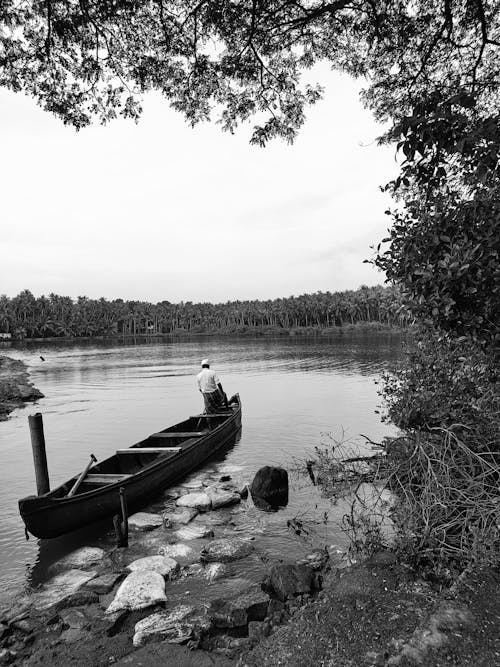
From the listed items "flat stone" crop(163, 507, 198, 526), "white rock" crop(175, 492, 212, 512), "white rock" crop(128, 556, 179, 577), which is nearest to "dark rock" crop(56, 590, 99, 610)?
"white rock" crop(128, 556, 179, 577)

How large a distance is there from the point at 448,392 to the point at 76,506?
7.29 meters

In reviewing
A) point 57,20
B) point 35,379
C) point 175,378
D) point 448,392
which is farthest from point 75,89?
point 35,379

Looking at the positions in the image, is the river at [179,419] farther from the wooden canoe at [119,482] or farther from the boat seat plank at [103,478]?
the boat seat plank at [103,478]

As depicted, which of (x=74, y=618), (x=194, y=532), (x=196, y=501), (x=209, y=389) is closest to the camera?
(x=74, y=618)

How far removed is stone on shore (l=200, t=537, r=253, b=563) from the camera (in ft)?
25.9

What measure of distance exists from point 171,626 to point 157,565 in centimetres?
191

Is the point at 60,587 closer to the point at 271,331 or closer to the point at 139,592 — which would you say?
the point at 139,592

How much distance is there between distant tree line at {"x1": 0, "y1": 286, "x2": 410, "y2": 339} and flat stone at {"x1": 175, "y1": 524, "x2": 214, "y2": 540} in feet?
336

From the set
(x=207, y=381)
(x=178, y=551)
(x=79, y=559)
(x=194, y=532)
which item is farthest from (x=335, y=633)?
(x=207, y=381)

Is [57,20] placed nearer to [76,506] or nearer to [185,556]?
[76,506]

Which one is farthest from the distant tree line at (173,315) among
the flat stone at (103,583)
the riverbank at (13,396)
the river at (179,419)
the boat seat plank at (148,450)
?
the flat stone at (103,583)

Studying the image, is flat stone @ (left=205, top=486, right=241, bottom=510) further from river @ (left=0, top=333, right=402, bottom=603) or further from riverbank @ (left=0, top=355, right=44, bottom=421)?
riverbank @ (left=0, top=355, right=44, bottom=421)

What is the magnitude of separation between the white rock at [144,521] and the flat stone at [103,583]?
1957 millimetres

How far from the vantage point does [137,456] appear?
12117mm
